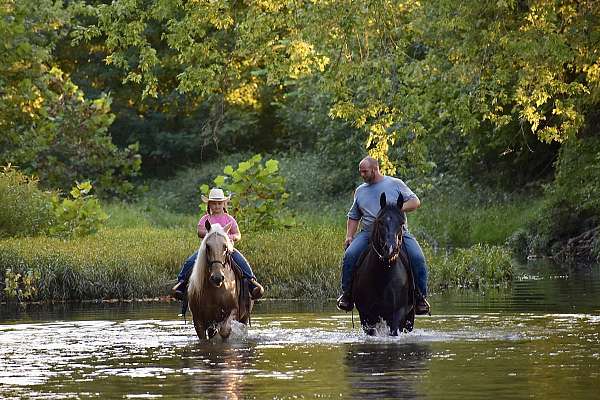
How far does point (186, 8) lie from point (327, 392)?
670 inches

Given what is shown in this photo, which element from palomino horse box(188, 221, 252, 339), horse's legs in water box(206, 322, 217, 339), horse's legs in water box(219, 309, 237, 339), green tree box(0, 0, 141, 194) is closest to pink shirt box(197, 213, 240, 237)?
palomino horse box(188, 221, 252, 339)

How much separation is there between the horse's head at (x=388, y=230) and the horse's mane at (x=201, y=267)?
1.63m

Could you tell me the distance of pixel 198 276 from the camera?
56.4ft

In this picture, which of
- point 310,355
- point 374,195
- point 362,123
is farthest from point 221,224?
point 362,123

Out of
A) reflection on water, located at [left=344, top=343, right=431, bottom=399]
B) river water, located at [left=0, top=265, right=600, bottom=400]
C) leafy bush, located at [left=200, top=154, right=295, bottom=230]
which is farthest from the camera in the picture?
leafy bush, located at [left=200, top=154, right=295, bottom=230]

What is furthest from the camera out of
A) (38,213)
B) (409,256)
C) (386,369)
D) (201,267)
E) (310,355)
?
(38,213)

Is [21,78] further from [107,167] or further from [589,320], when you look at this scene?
[589,320]

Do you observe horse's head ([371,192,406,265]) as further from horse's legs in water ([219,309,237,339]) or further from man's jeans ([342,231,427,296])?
horse's legs in water ([219,309,237,339])

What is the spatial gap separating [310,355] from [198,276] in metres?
2.21

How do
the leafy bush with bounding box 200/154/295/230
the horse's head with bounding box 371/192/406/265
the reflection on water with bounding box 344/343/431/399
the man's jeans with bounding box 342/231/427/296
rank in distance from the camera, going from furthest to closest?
1. the leafy bush with bounding box 200/154/295/230
2. the man's jeans with bounding box 342/231/427/296
3. the horse's head with bounding box 371/192/406/265
4. the reflection on water with bounding box 344/343/431/399

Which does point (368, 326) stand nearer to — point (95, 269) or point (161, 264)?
point (95, 269)

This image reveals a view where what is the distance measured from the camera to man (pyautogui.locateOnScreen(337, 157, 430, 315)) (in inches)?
679

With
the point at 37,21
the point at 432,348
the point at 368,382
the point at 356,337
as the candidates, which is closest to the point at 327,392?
the point at 368,382

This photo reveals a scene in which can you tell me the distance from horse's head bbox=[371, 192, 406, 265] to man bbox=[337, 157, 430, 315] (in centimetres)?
42
